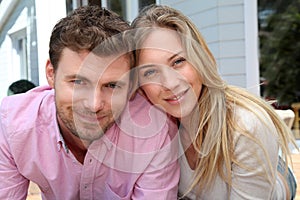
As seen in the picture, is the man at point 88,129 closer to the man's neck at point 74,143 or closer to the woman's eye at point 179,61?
the man's neck at point 74,143

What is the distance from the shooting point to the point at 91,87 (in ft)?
4.11

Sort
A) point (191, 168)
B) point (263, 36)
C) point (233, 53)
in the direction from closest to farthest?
point (191, 168), point (233, 53), point (263, 36)

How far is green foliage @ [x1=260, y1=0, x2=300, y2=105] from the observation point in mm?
5562

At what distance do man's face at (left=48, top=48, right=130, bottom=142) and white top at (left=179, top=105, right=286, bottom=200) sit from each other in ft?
1.17

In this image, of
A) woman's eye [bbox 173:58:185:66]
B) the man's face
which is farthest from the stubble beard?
woman's eye [bbox 173:58:185:66]

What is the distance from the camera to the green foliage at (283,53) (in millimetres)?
5562

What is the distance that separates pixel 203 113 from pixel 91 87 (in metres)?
0.39

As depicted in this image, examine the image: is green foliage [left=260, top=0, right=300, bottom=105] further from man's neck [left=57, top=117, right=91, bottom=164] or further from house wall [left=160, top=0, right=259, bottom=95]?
man's neck [left=57, top=117, right=91, bottom=164]

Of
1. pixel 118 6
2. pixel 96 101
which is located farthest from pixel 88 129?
pixel 118 6

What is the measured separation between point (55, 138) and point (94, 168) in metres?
0.16

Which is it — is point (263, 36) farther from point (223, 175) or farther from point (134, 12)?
point (223, 175)

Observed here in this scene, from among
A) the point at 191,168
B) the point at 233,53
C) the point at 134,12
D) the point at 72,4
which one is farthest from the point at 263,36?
the point at 191,168

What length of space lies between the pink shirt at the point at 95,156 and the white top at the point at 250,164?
155 millimetres

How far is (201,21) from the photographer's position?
4117 millimetres
